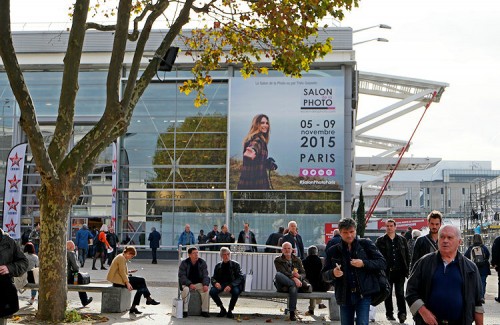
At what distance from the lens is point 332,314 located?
14000 mm

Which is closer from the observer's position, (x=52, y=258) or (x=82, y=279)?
(x=52, y=258)

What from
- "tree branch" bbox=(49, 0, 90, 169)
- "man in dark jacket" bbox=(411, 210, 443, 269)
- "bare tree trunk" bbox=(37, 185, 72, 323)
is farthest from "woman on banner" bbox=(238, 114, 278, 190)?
"man in dark jacket" bbox=(411, 210, 443, 269)

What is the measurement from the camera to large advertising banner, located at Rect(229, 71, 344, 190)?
3722 cm

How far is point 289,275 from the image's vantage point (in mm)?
14383

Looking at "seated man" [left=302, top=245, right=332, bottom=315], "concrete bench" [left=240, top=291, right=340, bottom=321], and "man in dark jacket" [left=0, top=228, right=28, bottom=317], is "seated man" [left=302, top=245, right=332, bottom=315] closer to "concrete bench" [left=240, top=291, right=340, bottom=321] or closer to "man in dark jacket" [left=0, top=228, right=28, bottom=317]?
"concrete bench" [left=240, top=291, right=340, bottom=321]

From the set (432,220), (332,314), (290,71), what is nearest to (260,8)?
(290,71)

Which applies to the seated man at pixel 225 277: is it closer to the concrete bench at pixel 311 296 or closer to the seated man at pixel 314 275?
the concrete bench at pixel 311 296

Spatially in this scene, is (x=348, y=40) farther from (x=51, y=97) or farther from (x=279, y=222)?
(x=51, y=97)

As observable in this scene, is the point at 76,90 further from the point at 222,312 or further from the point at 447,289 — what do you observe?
the point at 447,289

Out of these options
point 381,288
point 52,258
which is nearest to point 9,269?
point 381,288

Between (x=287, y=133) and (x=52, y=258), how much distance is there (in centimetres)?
2562

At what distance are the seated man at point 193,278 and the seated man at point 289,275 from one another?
4.14ft

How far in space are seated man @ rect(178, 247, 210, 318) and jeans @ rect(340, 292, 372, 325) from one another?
230 inches

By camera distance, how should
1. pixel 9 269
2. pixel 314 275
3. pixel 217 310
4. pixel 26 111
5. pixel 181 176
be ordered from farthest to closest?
pixel 181 176 → pixel 217 310 → pixel 314 275 → pixel 26 111 → pixel 9 269
